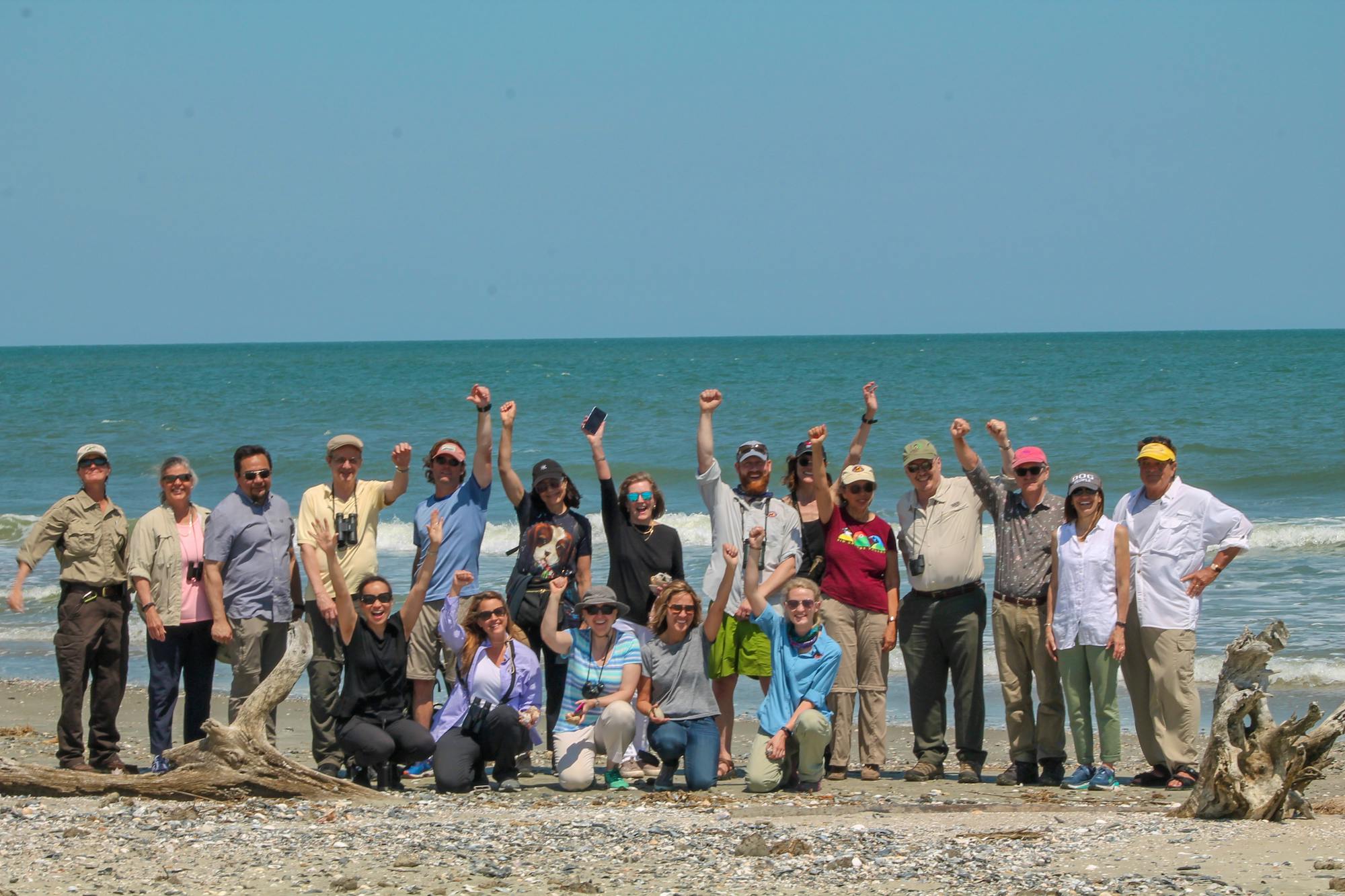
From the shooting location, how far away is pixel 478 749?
667cm

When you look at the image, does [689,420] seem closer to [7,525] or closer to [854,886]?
[7,525]

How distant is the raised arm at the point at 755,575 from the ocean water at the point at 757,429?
7.89 ft

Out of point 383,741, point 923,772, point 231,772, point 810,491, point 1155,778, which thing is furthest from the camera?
point 810,491

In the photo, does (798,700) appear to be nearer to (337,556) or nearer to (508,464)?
(508,464)

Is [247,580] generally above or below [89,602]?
above

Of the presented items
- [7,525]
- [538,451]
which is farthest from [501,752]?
[538,451]

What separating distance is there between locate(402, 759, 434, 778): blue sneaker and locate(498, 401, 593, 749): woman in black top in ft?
2.13

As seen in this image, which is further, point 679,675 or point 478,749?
point 679,675

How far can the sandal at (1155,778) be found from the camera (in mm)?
6719

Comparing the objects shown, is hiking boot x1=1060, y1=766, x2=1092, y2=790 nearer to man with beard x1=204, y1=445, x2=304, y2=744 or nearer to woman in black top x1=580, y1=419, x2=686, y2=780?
woman in black top x1=580, y1=419, x2=686, y2=780

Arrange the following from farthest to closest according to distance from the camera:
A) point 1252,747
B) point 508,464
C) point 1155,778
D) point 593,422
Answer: point 593,422 < point 508,464 < point 1155,778 < point 1252,747

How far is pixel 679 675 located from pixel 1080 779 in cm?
193

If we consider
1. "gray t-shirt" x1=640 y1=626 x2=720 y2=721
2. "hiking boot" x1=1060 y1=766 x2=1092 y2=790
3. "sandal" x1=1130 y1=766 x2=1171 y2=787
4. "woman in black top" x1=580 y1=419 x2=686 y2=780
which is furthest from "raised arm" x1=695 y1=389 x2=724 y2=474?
"sandal" x1=1130 y1=766 x2=1171 y2=787

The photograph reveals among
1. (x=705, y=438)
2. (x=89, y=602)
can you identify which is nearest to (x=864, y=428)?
(x=705, y=438)
